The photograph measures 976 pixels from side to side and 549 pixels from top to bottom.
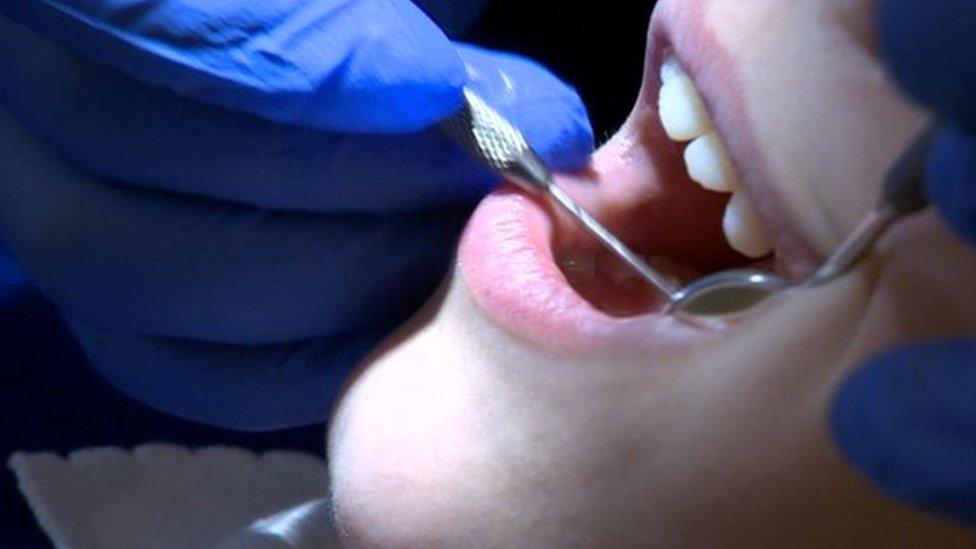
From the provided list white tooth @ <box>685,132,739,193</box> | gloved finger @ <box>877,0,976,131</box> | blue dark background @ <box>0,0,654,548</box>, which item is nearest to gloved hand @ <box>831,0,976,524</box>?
gloved finger @ <box>877,0,976,131</box>

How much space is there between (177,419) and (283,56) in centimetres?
48

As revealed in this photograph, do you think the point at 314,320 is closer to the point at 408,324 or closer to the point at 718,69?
the point at 408,324

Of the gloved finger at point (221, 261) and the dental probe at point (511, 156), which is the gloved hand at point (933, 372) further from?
the gloved finger at point (221, 261)

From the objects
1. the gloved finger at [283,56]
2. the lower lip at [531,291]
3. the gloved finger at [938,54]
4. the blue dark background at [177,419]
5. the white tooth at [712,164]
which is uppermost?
the gloved finger at [938,54]

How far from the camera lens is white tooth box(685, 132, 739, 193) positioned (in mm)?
692

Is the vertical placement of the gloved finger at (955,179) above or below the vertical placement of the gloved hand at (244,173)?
above

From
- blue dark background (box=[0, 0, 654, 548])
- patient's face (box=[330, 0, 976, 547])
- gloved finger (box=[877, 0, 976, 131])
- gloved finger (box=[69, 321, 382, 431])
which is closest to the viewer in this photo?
gloved finger (box=[877, 0, 976, 131])

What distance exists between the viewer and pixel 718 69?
2.19 ft

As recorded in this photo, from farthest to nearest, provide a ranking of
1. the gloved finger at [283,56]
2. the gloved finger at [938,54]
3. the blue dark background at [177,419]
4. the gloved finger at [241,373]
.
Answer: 1. the blue dark background at [177,419]
2. the gloved finger at [241,373]
3. the gloved finger at [283,56]
4. the gloved finger at [938,54]

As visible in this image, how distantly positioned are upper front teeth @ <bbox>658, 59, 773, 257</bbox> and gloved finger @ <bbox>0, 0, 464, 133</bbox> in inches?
4.8

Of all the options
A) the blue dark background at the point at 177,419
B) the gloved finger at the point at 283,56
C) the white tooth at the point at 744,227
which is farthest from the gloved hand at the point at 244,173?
the blue dark background at the point at 177,419

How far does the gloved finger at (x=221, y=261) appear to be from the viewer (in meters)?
0.73

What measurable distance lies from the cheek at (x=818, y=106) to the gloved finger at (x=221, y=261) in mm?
211

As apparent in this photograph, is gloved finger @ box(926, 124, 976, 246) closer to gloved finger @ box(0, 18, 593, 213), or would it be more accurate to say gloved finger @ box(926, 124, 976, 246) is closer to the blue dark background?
gloved finger @ box(0, 18, 593, 213)
